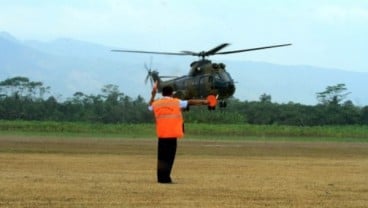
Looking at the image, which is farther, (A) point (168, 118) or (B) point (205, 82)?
(B) point (205, 82)

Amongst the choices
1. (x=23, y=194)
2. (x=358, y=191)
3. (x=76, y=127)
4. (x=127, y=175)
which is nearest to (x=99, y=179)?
(x=127, y=175)

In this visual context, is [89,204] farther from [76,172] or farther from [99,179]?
[76,172]

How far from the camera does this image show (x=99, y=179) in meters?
18.2

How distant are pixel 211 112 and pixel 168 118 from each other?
276 feet

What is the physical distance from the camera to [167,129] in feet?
59.4

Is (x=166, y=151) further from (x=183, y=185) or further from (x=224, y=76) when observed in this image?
(x=224, y=76)

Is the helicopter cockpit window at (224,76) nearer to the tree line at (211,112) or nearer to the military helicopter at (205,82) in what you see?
the military helicopter at (205,82)

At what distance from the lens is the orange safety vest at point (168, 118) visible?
18094 millimetres

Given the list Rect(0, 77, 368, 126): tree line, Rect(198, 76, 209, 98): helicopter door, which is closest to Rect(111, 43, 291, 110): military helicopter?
Rect(198, 76, 209, 98): helicopter door

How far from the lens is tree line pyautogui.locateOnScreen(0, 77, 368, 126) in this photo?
10903 centimetres

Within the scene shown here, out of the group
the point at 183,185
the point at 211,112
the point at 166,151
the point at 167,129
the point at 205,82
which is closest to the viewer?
the point at 183,185

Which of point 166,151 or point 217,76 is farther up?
point 217,76

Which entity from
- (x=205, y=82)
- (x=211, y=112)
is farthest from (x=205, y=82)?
(x=211, y=112)

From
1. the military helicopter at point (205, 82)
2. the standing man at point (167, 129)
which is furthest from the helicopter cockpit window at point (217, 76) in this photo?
the standing man at point (167, 129)
